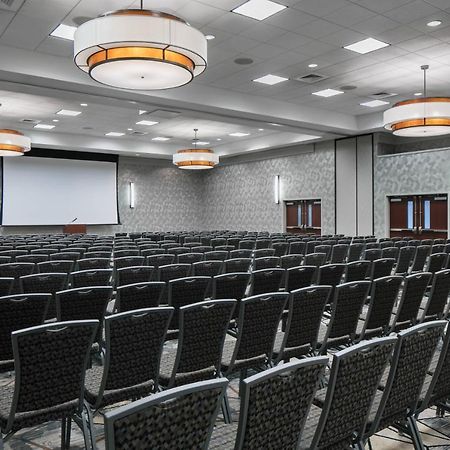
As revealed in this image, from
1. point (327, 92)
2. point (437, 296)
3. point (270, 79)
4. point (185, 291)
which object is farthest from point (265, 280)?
point (327, 92)

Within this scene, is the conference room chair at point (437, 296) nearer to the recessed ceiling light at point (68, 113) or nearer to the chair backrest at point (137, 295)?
the chair backrest at point (137, 295)

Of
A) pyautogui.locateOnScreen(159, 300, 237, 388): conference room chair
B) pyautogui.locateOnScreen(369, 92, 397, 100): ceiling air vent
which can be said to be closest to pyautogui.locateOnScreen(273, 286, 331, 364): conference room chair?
pyautogui.locateOnScreen(159, 300, 237, 388): conference room chair

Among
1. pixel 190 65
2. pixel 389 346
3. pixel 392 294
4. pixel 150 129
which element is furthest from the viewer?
pixel 150 129

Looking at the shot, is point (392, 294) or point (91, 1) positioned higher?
point (91, 1)

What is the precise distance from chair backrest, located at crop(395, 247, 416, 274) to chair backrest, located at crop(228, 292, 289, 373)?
493cm

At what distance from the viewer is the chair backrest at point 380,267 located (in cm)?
645

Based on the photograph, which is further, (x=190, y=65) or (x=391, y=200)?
(x=391, y=200)

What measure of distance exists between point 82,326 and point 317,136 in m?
16.4

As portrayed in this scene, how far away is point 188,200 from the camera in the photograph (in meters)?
26.1

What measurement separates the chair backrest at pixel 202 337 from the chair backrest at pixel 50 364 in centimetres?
66

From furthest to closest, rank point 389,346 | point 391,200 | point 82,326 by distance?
point 391,200, point 82,326, point 389,346

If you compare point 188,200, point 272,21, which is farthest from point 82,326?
point 188,200

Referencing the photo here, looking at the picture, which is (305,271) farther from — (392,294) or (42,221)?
(42,221)

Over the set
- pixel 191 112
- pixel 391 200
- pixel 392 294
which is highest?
pixel 191 112
